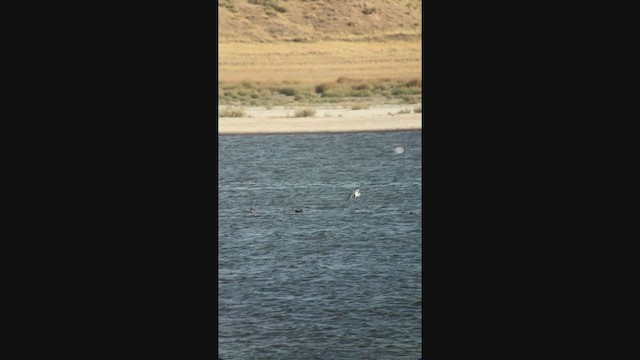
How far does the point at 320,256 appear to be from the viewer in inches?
369

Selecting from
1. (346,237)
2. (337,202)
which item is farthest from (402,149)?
(346,237)

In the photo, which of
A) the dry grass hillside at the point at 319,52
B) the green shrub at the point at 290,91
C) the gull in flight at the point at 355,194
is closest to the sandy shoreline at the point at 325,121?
the dry grass hillside at the point at 319,52

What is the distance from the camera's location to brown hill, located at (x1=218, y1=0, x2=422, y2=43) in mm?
24172

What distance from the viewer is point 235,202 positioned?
11797 mm

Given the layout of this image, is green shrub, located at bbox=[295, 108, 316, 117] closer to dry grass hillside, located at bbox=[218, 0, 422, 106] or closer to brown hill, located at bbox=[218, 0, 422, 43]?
dry grass hillside, located at bbox=[218, 0, 422, 106]

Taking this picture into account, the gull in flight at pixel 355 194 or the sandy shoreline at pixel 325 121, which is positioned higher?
the sandy shoreline at pixel 325 121

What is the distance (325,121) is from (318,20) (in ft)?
19.7

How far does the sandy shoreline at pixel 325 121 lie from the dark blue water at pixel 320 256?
2.82m

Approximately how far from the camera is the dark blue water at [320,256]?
21.4 ft

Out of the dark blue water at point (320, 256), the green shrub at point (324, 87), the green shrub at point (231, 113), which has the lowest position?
the dark blue water at point (320, 256)

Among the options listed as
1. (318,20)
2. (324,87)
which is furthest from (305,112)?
(318,20)

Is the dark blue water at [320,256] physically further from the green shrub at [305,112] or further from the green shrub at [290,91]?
the green shrub at [290,91]

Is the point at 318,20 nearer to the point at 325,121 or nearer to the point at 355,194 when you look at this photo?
the point at 325,121
